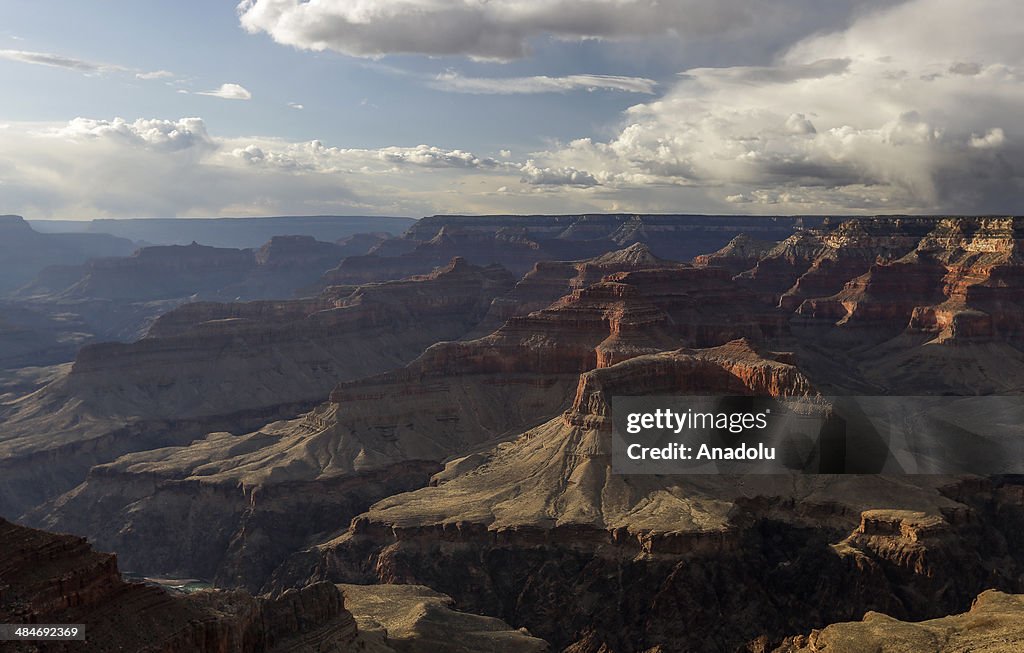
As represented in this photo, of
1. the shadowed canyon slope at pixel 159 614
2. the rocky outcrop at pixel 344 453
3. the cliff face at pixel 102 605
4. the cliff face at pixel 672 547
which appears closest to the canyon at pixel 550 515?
the cliff face at pixel 672 547

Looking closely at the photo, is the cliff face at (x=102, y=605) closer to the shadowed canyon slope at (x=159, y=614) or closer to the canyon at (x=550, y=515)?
the shadowed canyon slope at (x=159, y=614)

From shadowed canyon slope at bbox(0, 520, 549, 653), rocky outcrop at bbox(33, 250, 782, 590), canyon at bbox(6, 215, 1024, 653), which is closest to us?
shadowed canyon slope at bbox(0, 520, 549, 653)

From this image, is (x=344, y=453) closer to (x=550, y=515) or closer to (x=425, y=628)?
(x=550, y=515)

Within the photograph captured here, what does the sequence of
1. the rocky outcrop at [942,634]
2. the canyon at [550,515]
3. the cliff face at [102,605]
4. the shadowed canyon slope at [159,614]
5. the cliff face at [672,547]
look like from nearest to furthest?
1. the cliff face at [102,605]
2. the shadowed canyon slope at [159,614]
3. the rocky outcrop at [942,634]
4. the canyon at [550,515]
5. the cliff face at [672,547]

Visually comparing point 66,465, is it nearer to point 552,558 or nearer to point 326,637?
point 552,558

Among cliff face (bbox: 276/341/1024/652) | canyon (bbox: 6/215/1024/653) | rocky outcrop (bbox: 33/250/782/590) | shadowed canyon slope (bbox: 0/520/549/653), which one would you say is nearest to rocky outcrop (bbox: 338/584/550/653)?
shadowed canyon slope (bbox: 0/520/549/653)

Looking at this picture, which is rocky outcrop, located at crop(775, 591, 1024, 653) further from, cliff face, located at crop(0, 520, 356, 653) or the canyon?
cliff face, located at crop(0, 520, 356, 653)
